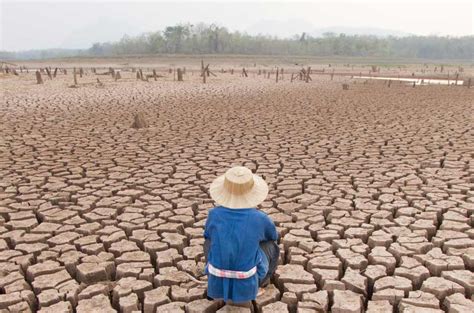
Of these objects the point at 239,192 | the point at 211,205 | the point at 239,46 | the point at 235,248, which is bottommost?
the point at 211,205

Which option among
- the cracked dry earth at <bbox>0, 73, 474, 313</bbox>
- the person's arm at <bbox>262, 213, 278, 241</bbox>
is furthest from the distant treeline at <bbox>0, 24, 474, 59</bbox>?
the person's arm at <bbox>262, 213, 278, 241</bbox>

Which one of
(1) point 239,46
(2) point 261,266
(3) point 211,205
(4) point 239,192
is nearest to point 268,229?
(2) point 261,266

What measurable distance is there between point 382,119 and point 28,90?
38.0 feet

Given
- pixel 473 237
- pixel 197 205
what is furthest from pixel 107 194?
pixel 473 237

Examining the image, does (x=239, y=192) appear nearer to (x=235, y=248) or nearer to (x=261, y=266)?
(x=235, y=248)

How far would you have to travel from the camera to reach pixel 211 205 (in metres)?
4.55

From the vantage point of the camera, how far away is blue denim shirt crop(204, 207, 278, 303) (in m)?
2.66

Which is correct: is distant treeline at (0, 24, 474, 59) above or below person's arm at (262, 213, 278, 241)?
above

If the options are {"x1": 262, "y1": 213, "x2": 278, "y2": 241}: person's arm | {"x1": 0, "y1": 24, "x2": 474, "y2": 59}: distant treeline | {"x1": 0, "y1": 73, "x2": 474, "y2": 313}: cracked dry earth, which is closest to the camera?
{"x1": 262, "y1": 213, "x2": 278, "y2": 241}: person's arm

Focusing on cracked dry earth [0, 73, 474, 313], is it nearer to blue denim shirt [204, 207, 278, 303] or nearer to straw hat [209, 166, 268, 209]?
blue denim shirt [204, 207, 278, 303]

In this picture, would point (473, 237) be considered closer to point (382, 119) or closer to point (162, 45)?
point (382, 119)

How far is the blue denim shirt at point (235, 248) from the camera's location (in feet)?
8.73

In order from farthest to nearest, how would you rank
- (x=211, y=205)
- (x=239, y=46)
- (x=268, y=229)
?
(x=239, y=46)
(x=211, y=205)
(x=268, y=229)

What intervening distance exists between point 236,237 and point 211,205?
1.90 meters
